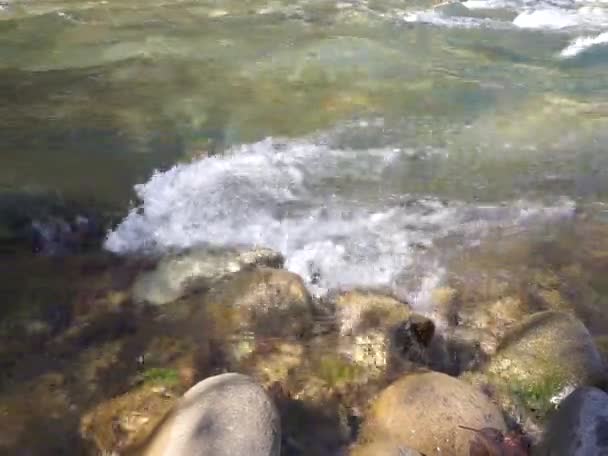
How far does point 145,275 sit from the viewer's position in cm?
532

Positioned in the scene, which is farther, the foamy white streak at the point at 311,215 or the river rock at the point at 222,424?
the foamy white streak at the point at 311,215

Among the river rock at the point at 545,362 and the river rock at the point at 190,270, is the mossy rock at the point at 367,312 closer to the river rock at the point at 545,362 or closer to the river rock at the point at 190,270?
the river rock at the point at 545,362

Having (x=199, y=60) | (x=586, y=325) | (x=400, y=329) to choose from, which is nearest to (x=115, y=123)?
(x=199, y=60)

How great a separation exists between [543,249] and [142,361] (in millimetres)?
3376

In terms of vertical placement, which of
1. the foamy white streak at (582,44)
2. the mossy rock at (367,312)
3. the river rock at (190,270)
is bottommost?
the foamy white streak at (582,44)

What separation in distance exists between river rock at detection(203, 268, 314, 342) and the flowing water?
1.40ft

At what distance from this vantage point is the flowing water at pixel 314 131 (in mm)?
6082

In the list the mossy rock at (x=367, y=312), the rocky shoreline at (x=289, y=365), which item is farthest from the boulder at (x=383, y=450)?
the mossy rock at (x=367, y=312)

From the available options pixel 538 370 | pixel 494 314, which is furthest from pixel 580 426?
pixel 494 314

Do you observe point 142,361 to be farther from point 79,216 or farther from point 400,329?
point 79,216

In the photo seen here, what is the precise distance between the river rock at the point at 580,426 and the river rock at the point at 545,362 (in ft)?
0.85

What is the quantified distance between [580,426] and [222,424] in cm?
178

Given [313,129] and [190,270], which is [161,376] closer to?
[190,270]

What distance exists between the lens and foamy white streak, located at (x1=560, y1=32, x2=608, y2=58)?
9992 millimetres
